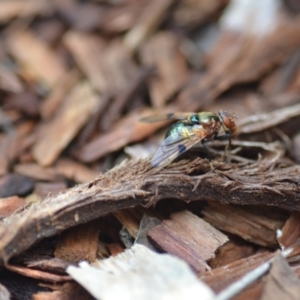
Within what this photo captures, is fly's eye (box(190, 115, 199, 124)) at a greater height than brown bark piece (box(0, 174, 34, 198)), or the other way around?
brown bark piece (box(0, 174, 34, 198))

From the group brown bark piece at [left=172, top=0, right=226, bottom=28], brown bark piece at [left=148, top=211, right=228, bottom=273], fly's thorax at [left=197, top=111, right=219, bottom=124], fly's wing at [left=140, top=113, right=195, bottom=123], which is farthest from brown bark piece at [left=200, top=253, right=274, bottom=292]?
brown bark piece at [left=172, top=0, right=226, bottom=28]

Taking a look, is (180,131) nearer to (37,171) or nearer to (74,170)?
(74,170)

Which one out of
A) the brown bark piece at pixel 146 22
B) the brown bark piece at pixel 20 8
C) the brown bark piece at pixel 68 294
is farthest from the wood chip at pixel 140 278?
the brown bark piece at pixel 20 8

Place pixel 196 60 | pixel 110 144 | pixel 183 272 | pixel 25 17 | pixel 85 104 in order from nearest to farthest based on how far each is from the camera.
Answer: pixel 183 272 < pixel 110 144 < pixel 85 104 < pixel 196 60 < pixel 25 17

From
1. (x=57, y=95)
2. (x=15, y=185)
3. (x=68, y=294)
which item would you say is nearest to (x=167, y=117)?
(x=15, y=185)

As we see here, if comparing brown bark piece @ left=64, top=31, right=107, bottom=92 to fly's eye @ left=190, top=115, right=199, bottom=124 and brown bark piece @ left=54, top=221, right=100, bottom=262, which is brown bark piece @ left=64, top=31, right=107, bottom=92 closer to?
fly's eye @ left=190, top=115, right=199, bottom=124

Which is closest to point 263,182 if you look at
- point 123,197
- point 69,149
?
point 123,197

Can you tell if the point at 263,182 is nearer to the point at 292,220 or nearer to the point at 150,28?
the point at 292,220
